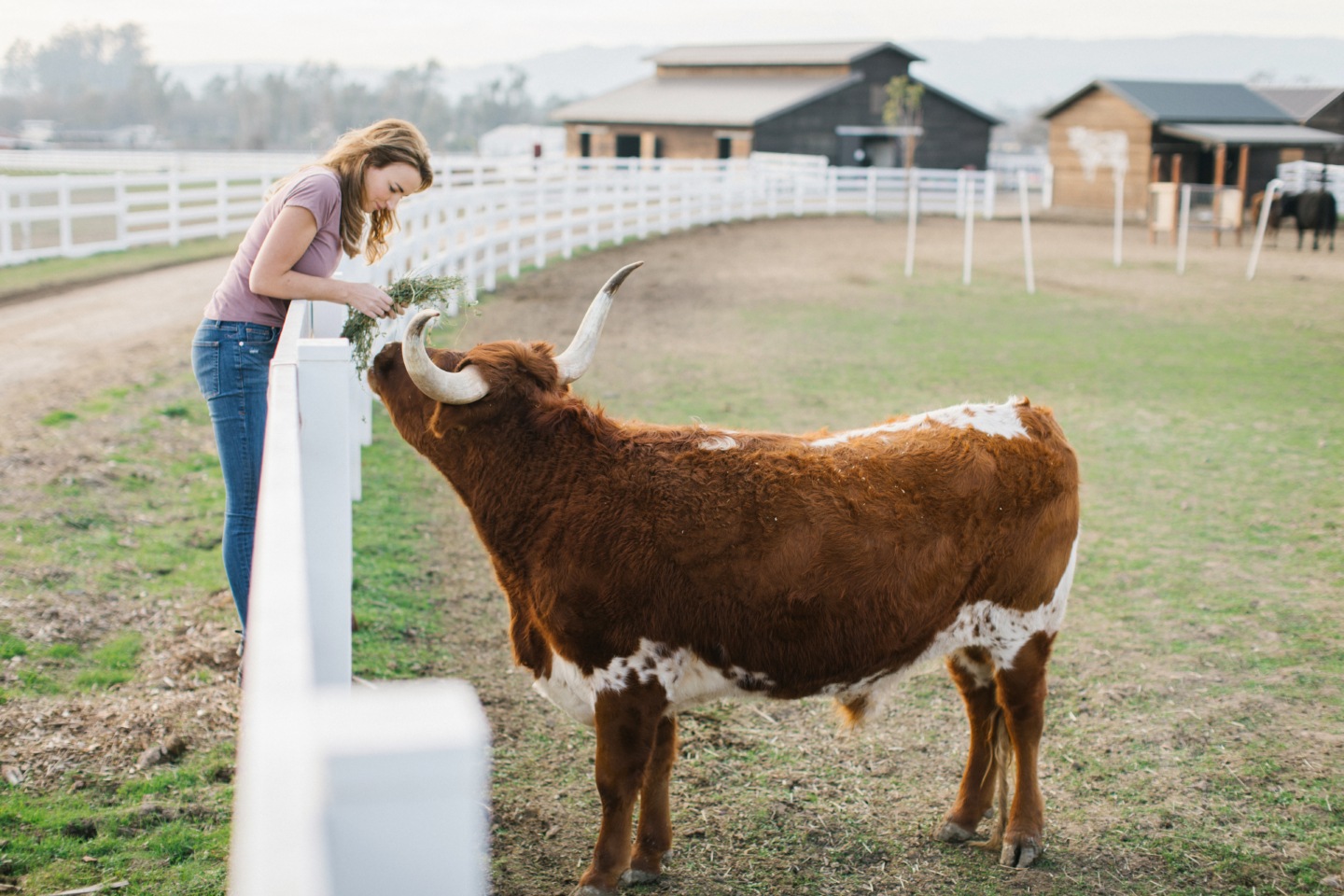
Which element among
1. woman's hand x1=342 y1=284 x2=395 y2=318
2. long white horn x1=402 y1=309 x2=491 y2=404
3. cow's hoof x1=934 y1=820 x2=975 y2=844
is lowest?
cow's hoof x1=934 y1=820 x2=975 y2=844

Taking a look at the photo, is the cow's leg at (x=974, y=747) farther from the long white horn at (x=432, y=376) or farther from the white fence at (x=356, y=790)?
the white fence at (x=356, y=790)

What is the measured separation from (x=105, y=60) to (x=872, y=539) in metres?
187

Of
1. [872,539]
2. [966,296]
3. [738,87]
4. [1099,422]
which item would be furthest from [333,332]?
[738,87]

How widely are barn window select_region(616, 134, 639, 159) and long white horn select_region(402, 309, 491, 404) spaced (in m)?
42.1

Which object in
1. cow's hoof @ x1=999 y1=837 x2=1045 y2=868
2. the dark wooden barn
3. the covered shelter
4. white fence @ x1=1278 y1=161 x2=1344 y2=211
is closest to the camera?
cow's hoof @ x1=999 y1=837 x2=1045 y2=868

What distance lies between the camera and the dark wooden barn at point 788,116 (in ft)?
132

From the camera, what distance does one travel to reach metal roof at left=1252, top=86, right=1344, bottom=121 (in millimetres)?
38219

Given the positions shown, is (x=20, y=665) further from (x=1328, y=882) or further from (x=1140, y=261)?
(x=1140, y=261)

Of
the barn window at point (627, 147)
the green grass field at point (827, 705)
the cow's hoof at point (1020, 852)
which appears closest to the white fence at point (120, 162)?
the barn window at point (627, 147)

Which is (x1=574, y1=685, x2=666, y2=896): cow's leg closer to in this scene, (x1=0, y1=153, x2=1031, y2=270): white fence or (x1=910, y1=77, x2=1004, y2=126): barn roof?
(x1=0, y1=153, x2=1031, y2=270): white fence

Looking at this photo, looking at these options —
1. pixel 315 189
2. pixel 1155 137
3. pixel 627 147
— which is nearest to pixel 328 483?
pixel 315 189

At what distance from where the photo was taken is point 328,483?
124 inches

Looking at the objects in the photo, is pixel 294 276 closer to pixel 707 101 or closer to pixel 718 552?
pixel 718 552

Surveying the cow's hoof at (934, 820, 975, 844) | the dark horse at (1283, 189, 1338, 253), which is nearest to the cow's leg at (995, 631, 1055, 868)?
the cow's hoof at (934, 820, 975, 844)
